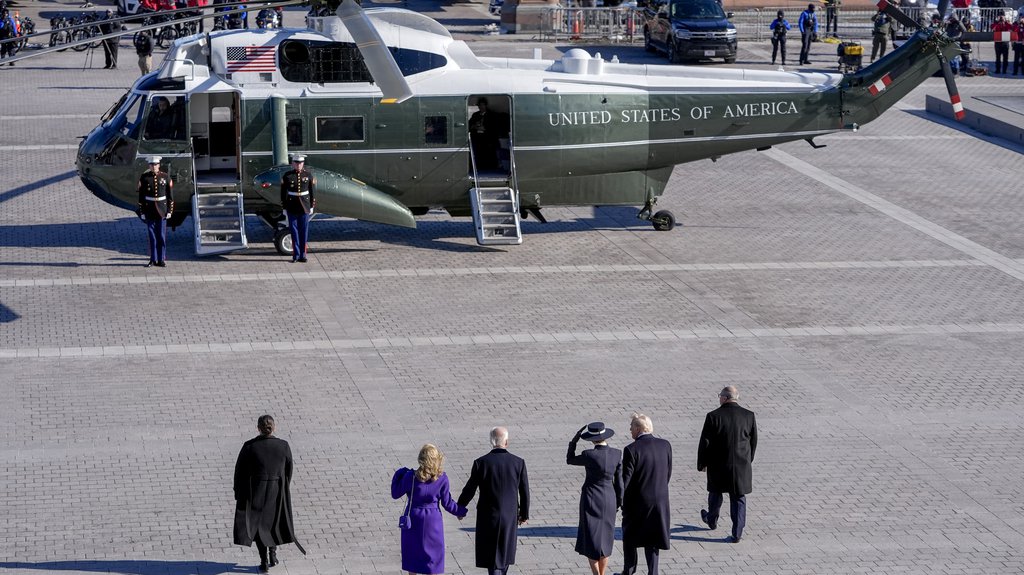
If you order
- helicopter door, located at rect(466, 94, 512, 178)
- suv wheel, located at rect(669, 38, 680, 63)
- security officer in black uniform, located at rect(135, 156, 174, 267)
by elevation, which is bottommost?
security officer in black uniform, located at rect(135, 156, 174, 267)

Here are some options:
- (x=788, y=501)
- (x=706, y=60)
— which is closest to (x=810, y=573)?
(x=788, y=501)

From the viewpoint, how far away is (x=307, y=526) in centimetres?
1217

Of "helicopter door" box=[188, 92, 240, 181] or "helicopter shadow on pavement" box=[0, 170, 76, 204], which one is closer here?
"helicopter door" box=[188, 92, 240, 181]

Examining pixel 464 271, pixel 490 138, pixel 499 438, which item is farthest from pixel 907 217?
pixel 499 438

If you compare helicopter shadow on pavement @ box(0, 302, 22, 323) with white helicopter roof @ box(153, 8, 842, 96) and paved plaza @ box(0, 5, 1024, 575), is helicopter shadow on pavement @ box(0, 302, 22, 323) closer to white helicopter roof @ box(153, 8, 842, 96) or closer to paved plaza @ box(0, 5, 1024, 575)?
paved plaza @ box(0, 5, 1024, 575)

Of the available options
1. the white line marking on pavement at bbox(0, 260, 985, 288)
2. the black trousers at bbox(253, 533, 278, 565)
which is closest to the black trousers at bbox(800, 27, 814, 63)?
the white line marking on pavement at bbox(0, 260, 985, 288)

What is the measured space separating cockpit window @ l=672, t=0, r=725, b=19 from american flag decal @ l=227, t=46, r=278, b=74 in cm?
2217

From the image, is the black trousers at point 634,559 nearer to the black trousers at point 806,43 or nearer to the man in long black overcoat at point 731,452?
the man in long black overcoat at point 731,452

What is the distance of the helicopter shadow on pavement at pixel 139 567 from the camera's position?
36.9 ft

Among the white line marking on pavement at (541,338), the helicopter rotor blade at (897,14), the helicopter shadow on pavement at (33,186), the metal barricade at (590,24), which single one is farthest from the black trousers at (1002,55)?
the helicopter shadow on pavement at (33,186)

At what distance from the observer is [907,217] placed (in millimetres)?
24188

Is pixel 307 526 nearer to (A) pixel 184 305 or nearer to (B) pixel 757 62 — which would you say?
(A) pixel 184 305

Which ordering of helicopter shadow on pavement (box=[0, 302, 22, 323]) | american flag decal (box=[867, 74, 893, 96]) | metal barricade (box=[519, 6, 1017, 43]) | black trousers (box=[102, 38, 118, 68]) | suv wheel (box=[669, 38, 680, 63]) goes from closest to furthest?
helicopter shadow on pavement (box=[0, 302, 22, 323]) < american flag decal (box=[867, 74, 893, 96]) < black trousers (box=[102, 38, 118, 68]) < suv wheel (box=[669, 38, 680, 63]) < metal barricade (box=[519, 6, 1017, 43])

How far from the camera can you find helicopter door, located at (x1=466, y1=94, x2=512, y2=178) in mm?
22000
